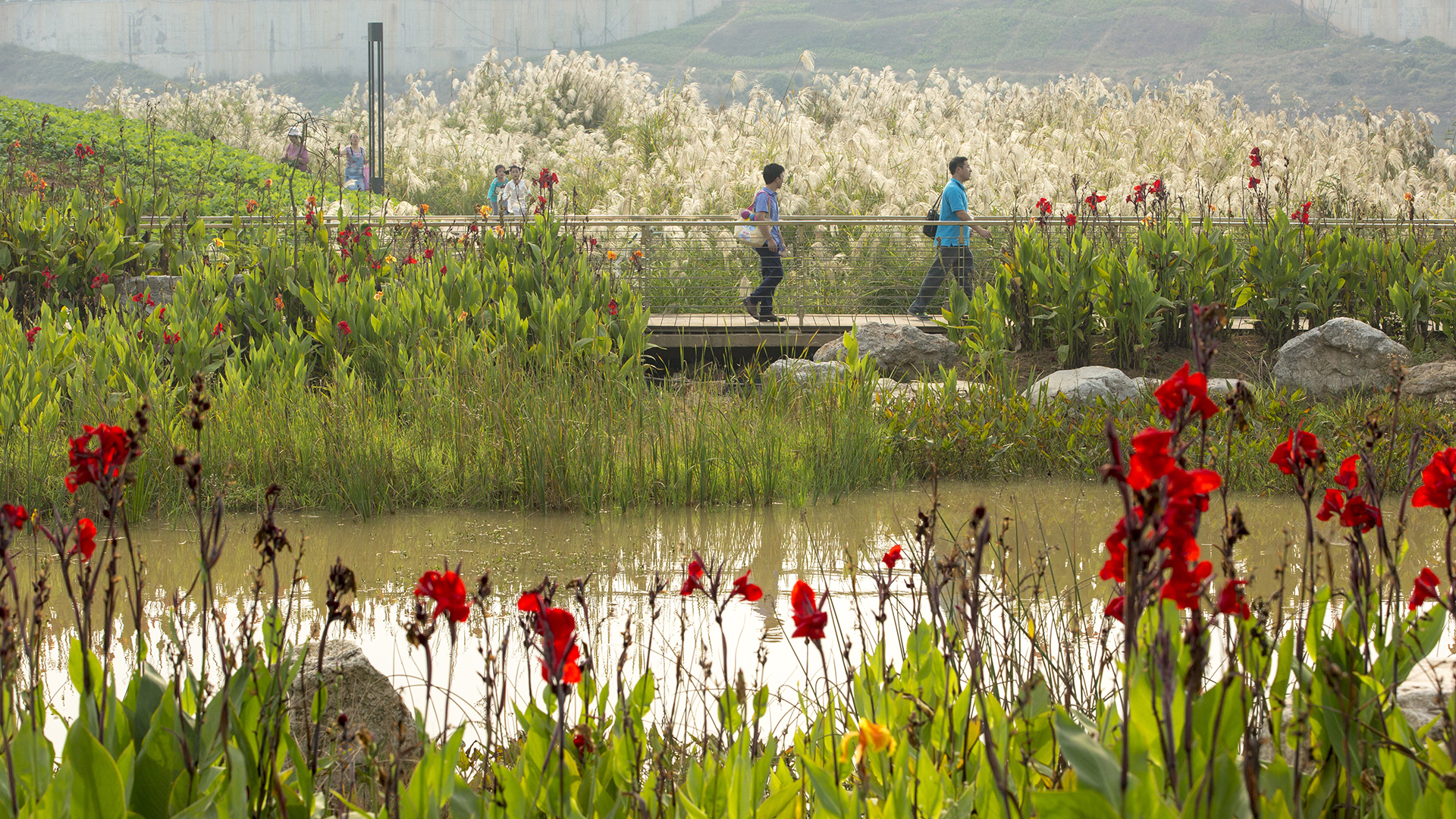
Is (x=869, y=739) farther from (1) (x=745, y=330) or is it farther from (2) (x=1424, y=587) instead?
(1) (x=745, y=330)

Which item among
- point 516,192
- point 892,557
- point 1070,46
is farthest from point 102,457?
point 1070,46

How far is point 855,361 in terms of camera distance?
7.30 meters

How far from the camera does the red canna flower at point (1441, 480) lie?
164cm

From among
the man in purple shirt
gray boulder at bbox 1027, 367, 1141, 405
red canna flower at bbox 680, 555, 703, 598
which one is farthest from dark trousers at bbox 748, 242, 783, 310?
red canna flower at bbox 680, 555, 703, 598

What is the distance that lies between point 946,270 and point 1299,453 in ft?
34.1

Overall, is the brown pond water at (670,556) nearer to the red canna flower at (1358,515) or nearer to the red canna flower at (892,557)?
the red canna flower at (892,557)

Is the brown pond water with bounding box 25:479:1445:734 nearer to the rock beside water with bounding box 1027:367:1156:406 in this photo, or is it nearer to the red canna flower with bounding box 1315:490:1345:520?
the rock beside water with bounding box 1027:367:1156:406

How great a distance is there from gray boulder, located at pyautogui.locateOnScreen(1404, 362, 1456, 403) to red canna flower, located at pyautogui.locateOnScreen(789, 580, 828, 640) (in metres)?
7.44

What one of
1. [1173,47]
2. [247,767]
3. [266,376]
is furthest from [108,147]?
[1173,47]

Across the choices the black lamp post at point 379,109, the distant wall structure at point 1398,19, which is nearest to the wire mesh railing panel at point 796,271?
the black lamp post at point 379,109

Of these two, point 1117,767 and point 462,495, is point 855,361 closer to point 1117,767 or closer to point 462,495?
point 462,495

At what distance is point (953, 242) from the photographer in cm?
1175

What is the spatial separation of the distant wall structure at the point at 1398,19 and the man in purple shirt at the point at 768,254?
2832 inches

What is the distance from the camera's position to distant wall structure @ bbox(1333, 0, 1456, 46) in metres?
69.9
